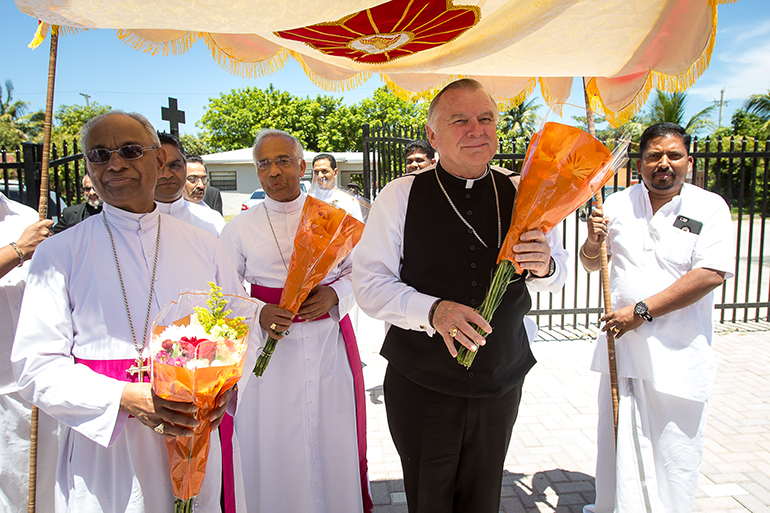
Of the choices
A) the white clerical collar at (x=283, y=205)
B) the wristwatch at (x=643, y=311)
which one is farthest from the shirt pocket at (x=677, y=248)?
the white clerical collar at (x=283, y=205)

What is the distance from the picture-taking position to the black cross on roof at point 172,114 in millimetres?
6203

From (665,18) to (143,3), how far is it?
238 cm

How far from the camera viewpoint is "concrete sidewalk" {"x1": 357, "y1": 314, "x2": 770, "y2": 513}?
10.8ft

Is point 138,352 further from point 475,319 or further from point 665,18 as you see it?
point 665,18

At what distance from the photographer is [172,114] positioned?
6281 millimetres

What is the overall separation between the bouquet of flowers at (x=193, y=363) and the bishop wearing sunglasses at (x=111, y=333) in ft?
0.28

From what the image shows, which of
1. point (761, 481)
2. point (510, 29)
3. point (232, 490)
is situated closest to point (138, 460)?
point (232, 490)

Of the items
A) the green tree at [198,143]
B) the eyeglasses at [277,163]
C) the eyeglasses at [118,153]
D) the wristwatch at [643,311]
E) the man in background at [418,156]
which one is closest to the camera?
the eyeglasses at [118,153]

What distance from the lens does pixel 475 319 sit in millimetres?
1825

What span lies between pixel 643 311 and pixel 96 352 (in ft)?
9.17

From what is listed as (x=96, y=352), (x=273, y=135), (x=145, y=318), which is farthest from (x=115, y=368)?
(x=273, y=135)

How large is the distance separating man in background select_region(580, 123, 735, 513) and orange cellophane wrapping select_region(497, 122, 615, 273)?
1024 mm

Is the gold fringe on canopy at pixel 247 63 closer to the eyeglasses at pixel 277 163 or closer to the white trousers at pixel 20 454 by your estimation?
the eyeglasses at pixel 277 163

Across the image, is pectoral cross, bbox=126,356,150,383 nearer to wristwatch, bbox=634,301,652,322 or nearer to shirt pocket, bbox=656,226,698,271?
wristwatch, bbox=634,301,652,322
